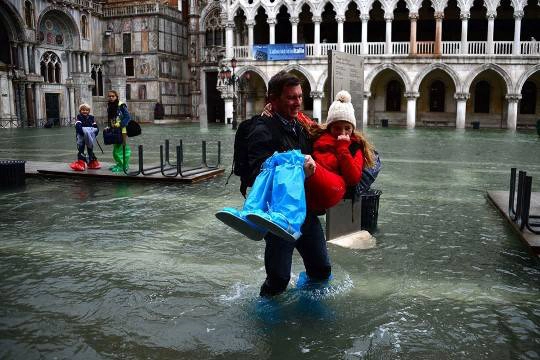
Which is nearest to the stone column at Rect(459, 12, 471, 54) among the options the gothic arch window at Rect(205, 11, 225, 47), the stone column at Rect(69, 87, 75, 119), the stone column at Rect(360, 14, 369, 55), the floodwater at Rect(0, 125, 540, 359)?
the stone column at Rect(360, 14, 369, 55)

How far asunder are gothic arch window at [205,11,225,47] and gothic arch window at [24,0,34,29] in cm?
1482

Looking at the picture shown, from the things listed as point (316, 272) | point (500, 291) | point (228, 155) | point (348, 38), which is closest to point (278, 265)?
point (316, 272)

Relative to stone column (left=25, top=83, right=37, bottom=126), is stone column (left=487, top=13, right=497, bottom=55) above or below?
above

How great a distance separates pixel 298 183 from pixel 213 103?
146ft

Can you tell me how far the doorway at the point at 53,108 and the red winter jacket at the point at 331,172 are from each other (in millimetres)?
39592

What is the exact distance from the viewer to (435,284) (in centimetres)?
510

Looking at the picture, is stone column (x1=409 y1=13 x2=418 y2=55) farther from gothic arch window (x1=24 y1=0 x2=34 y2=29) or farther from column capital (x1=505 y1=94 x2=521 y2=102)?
gothic arch window (x1=24 y1=0 x2=34 y2=29)

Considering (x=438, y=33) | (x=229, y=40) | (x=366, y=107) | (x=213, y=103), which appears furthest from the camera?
(x=213, y=103)

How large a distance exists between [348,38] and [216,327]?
38470mm

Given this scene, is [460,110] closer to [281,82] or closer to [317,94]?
[317,94]

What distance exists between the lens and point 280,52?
36719 mm

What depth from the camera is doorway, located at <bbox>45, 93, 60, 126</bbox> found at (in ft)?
131

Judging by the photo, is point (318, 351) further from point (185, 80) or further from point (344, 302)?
point (185, 80)

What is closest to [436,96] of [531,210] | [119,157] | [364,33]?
[364,33]
